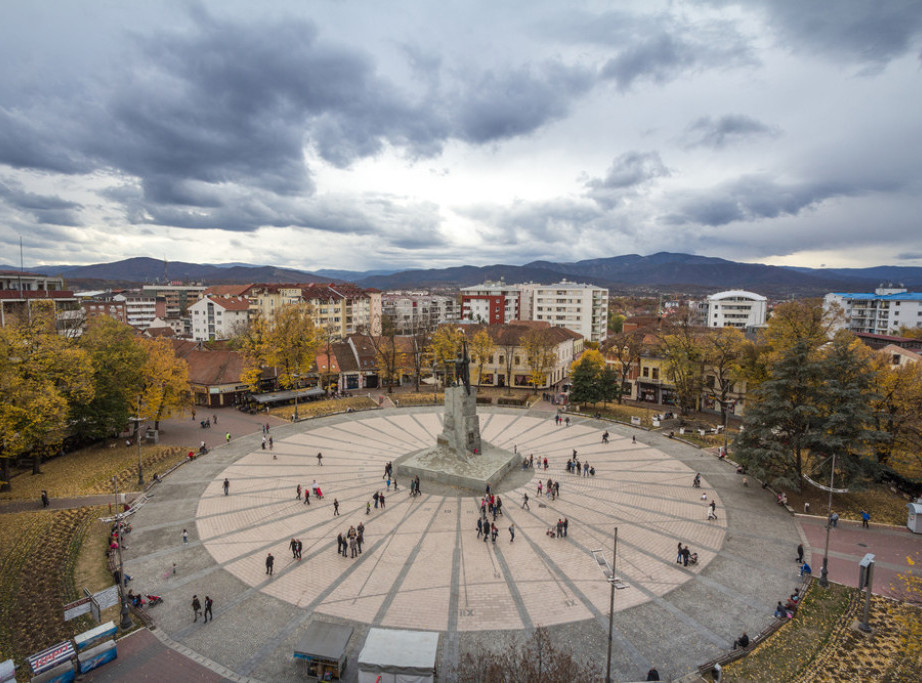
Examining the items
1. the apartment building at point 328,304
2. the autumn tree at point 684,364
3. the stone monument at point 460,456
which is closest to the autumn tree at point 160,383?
the stone monument at point 460,456

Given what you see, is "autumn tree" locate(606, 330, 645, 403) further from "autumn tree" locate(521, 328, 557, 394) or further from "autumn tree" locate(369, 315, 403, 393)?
"autumn tree" locate(369, 315, 403, 393)

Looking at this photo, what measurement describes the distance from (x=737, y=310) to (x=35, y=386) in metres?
123

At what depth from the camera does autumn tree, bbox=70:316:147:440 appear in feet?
122

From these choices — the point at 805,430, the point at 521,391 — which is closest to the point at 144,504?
the point at 805,430

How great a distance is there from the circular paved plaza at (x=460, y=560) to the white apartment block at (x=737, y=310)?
88.6m

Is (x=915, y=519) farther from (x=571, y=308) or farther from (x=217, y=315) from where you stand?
(x=217, y=315)

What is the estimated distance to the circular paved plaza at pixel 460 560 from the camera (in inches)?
679

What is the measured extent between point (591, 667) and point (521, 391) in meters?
49.0

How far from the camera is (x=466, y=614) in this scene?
18.1 meters

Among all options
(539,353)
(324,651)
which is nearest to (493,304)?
(539,353)

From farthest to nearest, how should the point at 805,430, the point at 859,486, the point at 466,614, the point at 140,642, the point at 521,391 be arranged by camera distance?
the point at 521,391
the point at 805,430
the point at 859,486
the point at 466,614
the point at 140,642

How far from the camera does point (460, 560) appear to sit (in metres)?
22.1

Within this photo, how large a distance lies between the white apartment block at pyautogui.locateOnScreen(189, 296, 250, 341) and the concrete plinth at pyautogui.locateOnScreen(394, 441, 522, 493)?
257ft

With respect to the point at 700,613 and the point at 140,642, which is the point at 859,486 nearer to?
the point at 700,613
